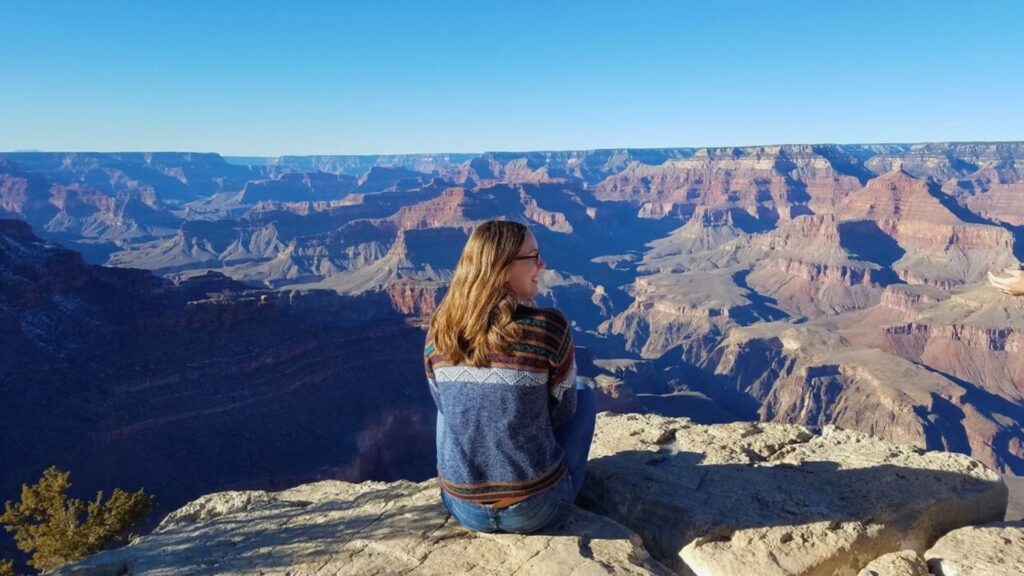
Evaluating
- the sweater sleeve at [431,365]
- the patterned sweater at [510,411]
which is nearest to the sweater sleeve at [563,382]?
the patterned sweater at [510,411]

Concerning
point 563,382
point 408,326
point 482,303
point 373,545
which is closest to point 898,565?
point 563,382

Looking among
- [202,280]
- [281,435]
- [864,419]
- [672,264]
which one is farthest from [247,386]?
[672,264]

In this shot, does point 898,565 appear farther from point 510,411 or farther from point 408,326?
point 408,326

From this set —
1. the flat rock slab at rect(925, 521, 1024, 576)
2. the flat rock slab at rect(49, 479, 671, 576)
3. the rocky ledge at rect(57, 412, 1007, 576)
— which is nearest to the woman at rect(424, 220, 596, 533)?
the flat rock slab at rect(49, 479, 671, 576)

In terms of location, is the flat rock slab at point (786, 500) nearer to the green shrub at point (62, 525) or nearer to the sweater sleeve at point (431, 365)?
the sweater sleeve at point (431, 365)

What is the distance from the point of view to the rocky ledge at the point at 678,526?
427cm

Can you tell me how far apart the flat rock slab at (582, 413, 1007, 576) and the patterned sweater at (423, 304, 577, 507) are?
145cm

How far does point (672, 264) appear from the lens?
140625 millimetres

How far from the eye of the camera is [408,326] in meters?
45.9

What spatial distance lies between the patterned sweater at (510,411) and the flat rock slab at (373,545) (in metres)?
0.47

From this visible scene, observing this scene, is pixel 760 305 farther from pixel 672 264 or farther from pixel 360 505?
pixel 360 505

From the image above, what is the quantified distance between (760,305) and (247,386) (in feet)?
289

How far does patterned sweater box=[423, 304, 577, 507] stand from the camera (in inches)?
144

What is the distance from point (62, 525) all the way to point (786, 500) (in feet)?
48.0
